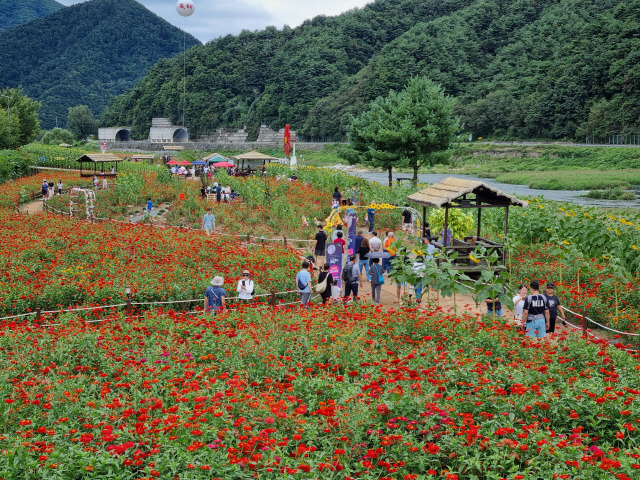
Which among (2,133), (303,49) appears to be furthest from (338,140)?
(2,133)

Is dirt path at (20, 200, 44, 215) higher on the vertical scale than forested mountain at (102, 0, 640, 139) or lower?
lower

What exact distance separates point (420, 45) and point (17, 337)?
330 ft

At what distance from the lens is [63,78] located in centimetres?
19312

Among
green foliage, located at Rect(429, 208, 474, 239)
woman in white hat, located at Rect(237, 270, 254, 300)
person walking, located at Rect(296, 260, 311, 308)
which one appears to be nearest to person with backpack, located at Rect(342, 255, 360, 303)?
person walking, located at Rect(296, 260, 311, 308)

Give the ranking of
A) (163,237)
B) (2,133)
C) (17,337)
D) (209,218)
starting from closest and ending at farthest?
(17,337), (163,237), (209,218), (2,133)

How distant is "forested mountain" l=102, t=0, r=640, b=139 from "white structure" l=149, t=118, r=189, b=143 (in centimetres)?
349

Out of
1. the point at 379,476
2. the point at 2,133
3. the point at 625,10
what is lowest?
the point at 379,476

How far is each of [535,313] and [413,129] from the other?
76.0 feet

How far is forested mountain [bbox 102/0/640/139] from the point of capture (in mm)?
69188

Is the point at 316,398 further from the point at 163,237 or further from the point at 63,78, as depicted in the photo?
the point at 63,78

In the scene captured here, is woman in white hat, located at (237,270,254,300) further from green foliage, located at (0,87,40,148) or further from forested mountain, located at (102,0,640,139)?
green foliage, located at (0,87,40,148)

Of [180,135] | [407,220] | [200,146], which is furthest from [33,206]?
[180,135]

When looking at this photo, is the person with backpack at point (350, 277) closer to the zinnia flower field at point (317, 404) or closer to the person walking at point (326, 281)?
the person walking at point (326, 281)

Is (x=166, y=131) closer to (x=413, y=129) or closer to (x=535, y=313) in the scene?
(x=413, y=129)
